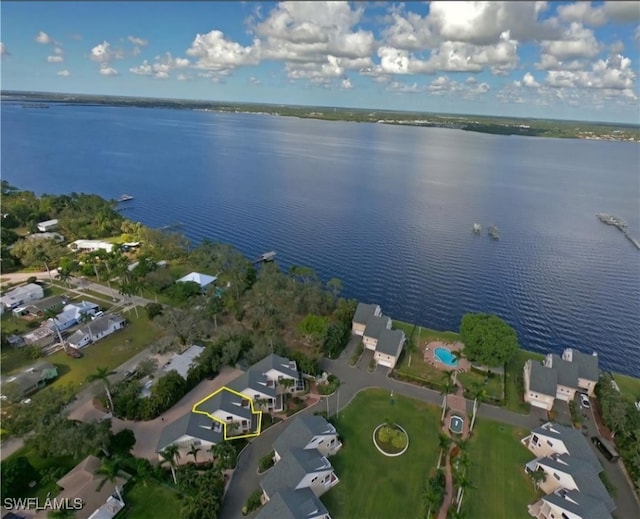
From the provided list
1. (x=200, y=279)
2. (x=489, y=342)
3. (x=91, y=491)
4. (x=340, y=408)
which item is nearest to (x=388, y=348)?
(x=340, y=408)

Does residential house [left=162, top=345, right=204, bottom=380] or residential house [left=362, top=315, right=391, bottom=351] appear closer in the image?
residential house [left=162, top=345, right=204, bottom=380]

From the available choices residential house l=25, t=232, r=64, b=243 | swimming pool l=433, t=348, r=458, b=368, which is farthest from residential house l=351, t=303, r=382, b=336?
residential house l=25, t=232, r=64, b=243

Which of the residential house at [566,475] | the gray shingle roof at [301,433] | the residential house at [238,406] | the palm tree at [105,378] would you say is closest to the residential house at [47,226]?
the palm tree at [105,378]

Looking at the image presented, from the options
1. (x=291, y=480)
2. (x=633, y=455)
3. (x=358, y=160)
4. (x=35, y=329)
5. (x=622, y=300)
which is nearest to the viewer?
(x=291, y=480)

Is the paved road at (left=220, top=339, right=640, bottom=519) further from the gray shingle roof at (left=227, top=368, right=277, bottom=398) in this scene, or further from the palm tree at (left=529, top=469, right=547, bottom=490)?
the palm tree at (left=529, top=469, right=547, bottom=490)

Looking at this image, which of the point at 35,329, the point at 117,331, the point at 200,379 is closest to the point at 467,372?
the point at 200,379

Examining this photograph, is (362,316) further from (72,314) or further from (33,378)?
(72,314)

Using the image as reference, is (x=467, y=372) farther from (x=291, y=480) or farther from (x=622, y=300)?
(x=622, y=300)
